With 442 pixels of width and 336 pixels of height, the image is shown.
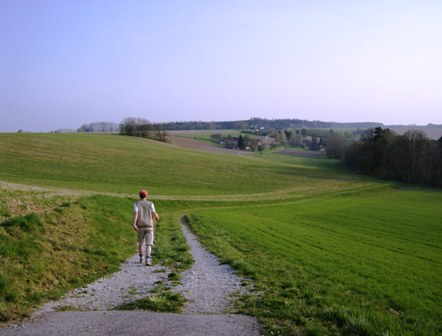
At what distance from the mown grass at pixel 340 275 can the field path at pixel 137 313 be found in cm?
67

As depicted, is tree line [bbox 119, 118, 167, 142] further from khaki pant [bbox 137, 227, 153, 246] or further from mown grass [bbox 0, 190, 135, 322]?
khaki pant [bbox 137, 227, 153, 246]

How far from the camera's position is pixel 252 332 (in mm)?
6957

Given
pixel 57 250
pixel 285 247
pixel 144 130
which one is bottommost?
pixel 285 247

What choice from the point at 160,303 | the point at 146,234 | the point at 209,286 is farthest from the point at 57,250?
the point at 160,303

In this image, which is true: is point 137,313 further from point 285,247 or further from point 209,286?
point 285,247

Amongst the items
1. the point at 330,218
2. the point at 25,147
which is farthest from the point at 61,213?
the point at 25,147

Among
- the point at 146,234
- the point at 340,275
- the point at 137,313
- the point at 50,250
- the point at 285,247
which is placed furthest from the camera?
the point at 285,247

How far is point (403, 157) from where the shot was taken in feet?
288

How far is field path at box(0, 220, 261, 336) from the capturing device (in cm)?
698

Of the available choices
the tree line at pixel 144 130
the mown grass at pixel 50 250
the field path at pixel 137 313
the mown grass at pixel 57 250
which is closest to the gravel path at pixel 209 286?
the field path at pixel 137 313

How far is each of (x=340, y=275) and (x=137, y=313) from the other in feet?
24.3

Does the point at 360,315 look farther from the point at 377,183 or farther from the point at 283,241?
the point at 377,183

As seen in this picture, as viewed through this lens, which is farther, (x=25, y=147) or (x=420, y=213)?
(x=25, y=147)

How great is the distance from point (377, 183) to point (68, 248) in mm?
71804
